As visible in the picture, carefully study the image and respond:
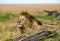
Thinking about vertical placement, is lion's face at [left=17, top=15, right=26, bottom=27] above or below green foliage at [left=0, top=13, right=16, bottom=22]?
below

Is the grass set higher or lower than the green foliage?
lower

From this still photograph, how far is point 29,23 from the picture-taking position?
1.58m

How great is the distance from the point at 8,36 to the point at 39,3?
521 millimetres

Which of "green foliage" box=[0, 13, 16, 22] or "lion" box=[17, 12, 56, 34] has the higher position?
"green foliage" box=[0, 13, 16, 22]

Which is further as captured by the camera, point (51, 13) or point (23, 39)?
point (51, 13)

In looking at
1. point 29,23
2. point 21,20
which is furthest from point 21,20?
point 29,23

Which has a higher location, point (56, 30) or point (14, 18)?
point (14, 18)

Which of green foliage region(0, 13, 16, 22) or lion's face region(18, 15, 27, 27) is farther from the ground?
green foliage region(0, 13, 16, 22)

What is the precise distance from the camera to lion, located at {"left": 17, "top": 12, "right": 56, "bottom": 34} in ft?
5.07

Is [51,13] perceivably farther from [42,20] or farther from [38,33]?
[38,33]

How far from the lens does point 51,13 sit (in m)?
1.64

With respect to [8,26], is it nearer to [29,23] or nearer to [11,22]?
[11,22]

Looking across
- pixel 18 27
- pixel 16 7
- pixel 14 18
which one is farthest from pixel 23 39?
pixel 16 7

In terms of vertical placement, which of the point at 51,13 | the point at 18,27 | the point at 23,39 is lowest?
the point at 23,39
